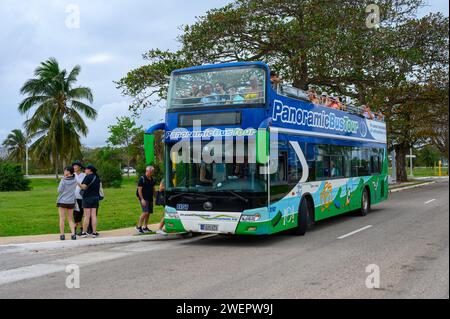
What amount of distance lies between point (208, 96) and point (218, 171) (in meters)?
1.69

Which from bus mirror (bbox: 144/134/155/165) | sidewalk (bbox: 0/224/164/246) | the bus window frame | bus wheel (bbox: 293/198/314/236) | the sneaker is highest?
the bus window frame

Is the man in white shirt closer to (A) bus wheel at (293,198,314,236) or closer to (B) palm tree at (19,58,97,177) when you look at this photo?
(A) bus wheel at (293,198,314,236)

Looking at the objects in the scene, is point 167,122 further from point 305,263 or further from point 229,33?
point 229,33

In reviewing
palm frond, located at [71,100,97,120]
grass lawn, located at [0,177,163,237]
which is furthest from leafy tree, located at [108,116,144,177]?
grass lawn, located at [0,177,163,237]

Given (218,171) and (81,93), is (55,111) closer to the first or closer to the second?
(81,93)

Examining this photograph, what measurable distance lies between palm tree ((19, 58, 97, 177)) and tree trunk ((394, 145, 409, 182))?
2695 centimetres

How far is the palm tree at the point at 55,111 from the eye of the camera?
140 ft

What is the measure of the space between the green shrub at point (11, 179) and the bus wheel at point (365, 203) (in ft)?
83.9

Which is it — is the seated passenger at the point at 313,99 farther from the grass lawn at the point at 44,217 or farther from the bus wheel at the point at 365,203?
the grass lawn at the point at 44,217

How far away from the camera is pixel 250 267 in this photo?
8828 mm

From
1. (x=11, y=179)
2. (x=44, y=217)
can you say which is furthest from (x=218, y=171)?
(x=11, y=179)

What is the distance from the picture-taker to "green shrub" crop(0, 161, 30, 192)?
114 feet

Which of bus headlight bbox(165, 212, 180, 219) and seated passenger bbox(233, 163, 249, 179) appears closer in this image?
seated passenger bbox(233, 163, 249, 179)

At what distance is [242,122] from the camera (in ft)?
35.8
